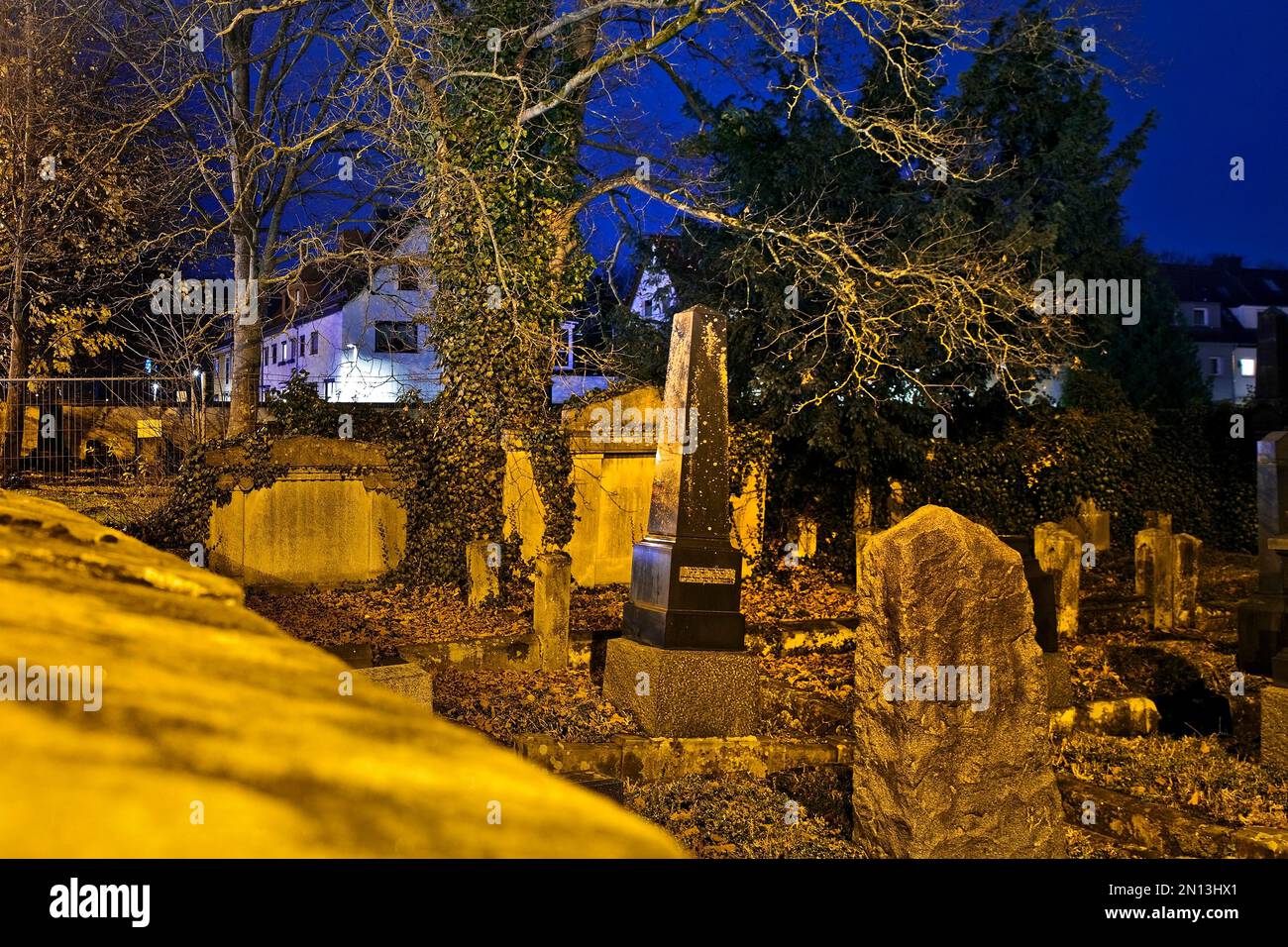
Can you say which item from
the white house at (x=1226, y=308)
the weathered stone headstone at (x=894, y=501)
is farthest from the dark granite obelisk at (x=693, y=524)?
the white house at (x=1226, y=308)

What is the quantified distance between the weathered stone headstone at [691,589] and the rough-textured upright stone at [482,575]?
118 inches

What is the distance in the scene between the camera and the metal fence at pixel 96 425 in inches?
645

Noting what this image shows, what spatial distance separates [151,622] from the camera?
1197 millimetres

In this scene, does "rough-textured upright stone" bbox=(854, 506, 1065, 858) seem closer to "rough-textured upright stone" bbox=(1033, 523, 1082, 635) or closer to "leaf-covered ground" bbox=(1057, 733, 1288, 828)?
"leaf-covered ground" bbox=(1057, 733, 1288, 828)

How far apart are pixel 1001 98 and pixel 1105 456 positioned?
627 cm

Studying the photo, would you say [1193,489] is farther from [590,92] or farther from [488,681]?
[488,681]

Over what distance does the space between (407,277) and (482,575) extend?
6073 mm

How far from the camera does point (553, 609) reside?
8.69 meters

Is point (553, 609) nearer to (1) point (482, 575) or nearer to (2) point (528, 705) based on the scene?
(2) point (528, 705)

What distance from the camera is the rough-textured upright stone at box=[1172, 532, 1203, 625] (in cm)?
1183

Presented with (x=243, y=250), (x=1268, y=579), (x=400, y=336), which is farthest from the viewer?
(x=243, y=250)

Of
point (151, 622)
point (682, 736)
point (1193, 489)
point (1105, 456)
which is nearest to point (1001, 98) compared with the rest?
point (1105, 456)

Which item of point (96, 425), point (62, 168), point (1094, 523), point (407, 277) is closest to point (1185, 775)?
point (1094, 523)

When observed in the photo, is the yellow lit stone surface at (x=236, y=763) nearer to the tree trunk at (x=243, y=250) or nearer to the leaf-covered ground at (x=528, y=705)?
the leaf-covered ground at (x=528, y=705)
